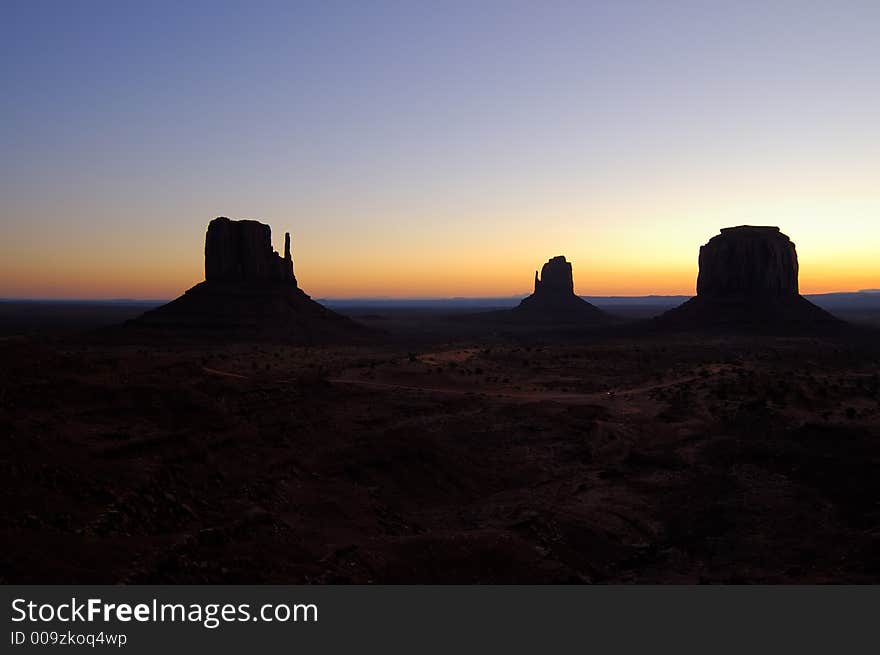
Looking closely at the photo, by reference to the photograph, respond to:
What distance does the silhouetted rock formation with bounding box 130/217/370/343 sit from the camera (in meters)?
75.1

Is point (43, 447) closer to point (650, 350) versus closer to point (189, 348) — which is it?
point (189, 348)

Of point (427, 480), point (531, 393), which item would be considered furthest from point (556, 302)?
point (427, 480)

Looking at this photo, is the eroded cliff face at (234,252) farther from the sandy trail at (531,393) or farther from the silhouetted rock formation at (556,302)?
the silhouetted rock formation at (556,302)

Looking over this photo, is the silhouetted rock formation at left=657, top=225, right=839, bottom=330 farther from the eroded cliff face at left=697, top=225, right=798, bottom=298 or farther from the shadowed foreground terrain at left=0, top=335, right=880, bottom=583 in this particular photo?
the shadowed foreground terrain at left=0, top=335, right=880, bottom=583

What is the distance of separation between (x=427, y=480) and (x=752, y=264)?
9323 centimetres

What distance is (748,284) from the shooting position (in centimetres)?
9700

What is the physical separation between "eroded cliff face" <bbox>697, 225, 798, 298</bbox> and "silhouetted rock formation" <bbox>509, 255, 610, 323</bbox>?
139ft

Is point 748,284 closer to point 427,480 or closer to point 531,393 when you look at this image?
point 531,393

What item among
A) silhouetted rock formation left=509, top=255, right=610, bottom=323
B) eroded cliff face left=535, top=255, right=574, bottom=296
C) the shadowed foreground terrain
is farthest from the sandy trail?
eroded cliff face left=535, top=255, right=574, bottom=296

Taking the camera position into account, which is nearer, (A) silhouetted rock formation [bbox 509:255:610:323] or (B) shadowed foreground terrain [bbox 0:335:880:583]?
(B) shadowed foreground terrain [bbox 0:335:880:583]

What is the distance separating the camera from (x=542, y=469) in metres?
21.8

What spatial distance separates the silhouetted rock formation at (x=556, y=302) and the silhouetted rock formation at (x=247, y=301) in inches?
2654
